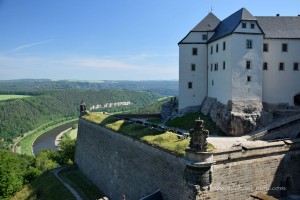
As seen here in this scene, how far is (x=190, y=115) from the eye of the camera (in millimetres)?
37406

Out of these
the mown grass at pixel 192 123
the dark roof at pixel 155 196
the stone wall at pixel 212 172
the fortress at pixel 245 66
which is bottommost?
the dark roof at pixel 155 196

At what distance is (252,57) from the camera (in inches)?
1264

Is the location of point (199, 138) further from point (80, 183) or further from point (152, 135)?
point (80, 183)

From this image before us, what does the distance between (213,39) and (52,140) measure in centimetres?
10678

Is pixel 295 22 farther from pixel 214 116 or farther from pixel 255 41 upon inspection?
pixel 214 116

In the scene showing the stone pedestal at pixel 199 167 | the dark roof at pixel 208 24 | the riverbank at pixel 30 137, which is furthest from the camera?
the riverbank at pixel 30 137

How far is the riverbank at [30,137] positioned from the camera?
117675mm

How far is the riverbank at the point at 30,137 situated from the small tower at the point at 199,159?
100669mm

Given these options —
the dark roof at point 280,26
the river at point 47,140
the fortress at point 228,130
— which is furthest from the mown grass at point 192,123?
the river at point 47,140

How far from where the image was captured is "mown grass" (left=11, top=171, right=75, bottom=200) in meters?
33.8

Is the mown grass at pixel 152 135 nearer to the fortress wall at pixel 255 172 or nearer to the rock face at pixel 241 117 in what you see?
the fortress wall at pixel 255 172

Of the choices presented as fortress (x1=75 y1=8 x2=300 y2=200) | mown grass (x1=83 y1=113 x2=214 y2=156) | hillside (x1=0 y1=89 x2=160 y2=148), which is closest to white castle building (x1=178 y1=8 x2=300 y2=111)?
fortress (x1=75 y1=8 x2=300 y2=200)

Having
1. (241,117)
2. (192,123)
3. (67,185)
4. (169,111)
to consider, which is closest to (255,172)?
(241,117)

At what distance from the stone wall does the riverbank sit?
297 feet
